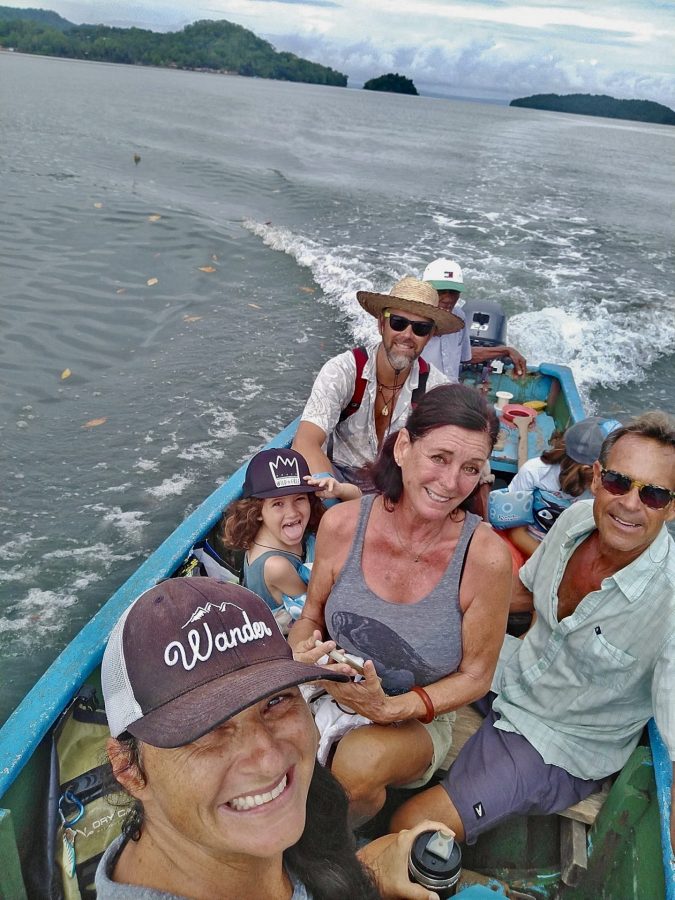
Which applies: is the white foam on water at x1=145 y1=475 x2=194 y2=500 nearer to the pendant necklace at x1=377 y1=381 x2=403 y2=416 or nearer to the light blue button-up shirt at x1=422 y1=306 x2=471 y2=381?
the light blue button-up shirt at x1=422 y1=306 x2=471 y2=381

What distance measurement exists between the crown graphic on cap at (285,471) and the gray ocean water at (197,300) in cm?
221

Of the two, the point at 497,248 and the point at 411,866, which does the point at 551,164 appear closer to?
the point at 497,248

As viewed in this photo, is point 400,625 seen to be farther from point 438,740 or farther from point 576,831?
point 576,831

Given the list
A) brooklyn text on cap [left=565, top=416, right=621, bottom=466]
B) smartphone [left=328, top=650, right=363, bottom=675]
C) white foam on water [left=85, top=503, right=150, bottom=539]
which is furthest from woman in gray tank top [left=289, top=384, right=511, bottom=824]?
white foam on water [left=85, top=503, right=150, bottom=539]

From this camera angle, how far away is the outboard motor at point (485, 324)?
21.5ft

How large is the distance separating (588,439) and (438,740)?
1582mm

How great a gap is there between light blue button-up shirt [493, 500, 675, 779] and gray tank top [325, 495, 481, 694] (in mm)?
421

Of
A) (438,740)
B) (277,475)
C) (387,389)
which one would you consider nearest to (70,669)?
(277,475)

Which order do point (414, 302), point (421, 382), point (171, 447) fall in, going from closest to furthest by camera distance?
point (414, 302) < point (421, 382) < point (171, 447)

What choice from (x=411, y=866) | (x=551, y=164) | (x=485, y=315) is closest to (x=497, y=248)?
(x=485, y=315)

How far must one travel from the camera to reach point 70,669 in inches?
103

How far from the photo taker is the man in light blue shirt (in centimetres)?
225

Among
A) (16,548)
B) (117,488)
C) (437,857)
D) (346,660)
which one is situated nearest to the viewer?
(437,857)

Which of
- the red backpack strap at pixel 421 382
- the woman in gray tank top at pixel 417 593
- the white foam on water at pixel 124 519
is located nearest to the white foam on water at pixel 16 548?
the white foam on water at pixel 124 519
